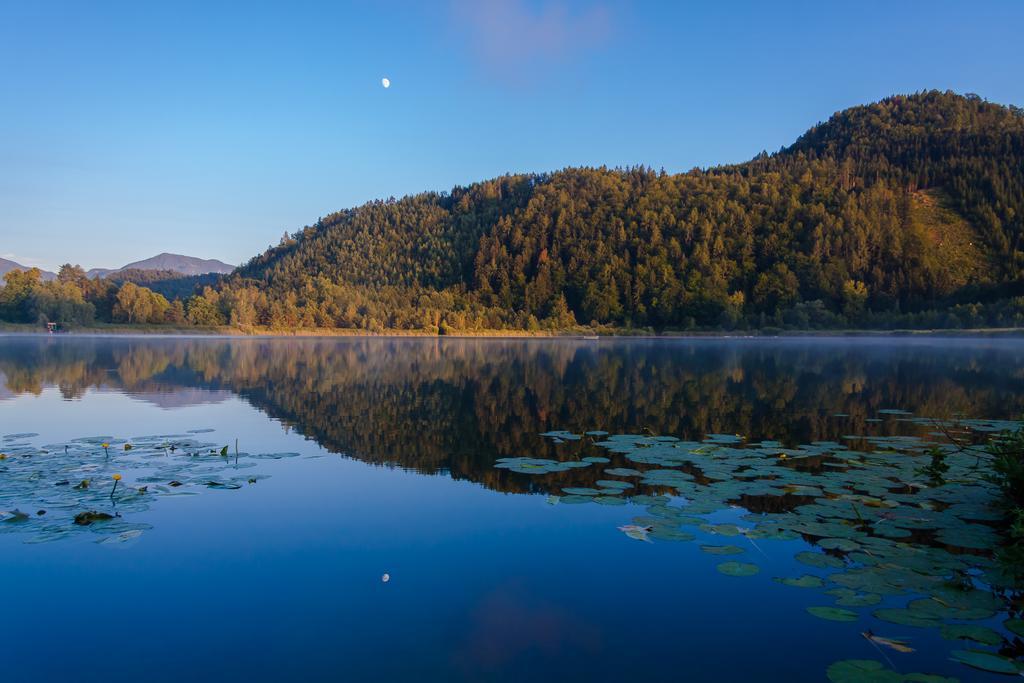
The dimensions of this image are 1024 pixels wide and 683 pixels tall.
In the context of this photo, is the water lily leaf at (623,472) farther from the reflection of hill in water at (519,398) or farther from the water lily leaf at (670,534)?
the water lily leaf at (670,534)

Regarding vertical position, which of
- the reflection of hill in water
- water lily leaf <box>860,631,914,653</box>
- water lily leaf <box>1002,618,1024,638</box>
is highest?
water lily leaf <box>1002,618,1024,638</box>

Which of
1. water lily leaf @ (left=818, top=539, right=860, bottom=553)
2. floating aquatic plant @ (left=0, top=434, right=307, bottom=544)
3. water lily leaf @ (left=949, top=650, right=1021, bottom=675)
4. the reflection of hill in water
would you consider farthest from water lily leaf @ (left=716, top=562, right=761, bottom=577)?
floating aquatic plant @ (left=0, top=434, right=307, bottom=544)

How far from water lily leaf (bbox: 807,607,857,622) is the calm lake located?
0.03 meters

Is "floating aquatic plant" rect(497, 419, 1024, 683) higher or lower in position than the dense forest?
lower

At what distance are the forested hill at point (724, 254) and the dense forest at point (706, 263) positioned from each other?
45 centimetres

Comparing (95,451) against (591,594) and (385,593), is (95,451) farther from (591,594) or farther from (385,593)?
(591,594)

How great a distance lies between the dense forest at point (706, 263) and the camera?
134 meters

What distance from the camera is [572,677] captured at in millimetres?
4906

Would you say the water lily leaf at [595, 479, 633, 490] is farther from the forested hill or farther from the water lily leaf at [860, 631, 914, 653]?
the forested hill

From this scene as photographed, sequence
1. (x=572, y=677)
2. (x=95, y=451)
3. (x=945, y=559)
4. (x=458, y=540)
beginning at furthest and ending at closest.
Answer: (x=95, y=451), (x=458, y=540), (x=945, y=559), (x=572, y=677)

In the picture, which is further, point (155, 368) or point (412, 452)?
point (155, 368)

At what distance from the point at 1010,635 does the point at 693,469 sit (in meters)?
6.14

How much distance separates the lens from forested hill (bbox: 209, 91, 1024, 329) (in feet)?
453

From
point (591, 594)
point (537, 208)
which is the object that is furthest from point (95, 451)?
point (537, 208)
